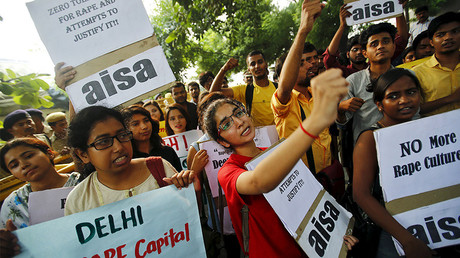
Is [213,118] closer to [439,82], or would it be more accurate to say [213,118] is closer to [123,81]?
[123,81]

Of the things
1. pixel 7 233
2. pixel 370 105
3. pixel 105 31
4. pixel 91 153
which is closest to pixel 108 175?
pixel 91 153

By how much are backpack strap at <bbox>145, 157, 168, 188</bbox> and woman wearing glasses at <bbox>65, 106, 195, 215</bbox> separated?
2 centimetres

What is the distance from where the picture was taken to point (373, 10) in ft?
9.88

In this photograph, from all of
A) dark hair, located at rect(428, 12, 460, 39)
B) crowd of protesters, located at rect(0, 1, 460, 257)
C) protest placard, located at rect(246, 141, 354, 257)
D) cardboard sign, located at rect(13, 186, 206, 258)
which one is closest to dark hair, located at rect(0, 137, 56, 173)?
crowd of protesters, located at rect(0, 1, 460, 257)

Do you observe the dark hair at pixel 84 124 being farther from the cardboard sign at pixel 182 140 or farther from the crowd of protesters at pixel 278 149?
the cardboard sign at pixel 182 140

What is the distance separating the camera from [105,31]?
1905 mm

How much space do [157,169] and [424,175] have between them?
1862 mm

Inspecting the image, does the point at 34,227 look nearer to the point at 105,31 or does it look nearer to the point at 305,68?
the point at 105,31

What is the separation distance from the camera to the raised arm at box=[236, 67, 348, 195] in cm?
87

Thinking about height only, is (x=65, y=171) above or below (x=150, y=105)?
below

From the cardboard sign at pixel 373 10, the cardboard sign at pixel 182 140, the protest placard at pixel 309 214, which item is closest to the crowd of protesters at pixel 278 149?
the protest placard at pixel 309 214

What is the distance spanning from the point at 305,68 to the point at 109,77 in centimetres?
207

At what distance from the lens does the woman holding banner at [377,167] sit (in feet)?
4.82

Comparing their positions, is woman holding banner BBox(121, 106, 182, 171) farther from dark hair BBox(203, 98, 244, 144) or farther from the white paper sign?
dark hair BBox(203, 98, 244, 144)
